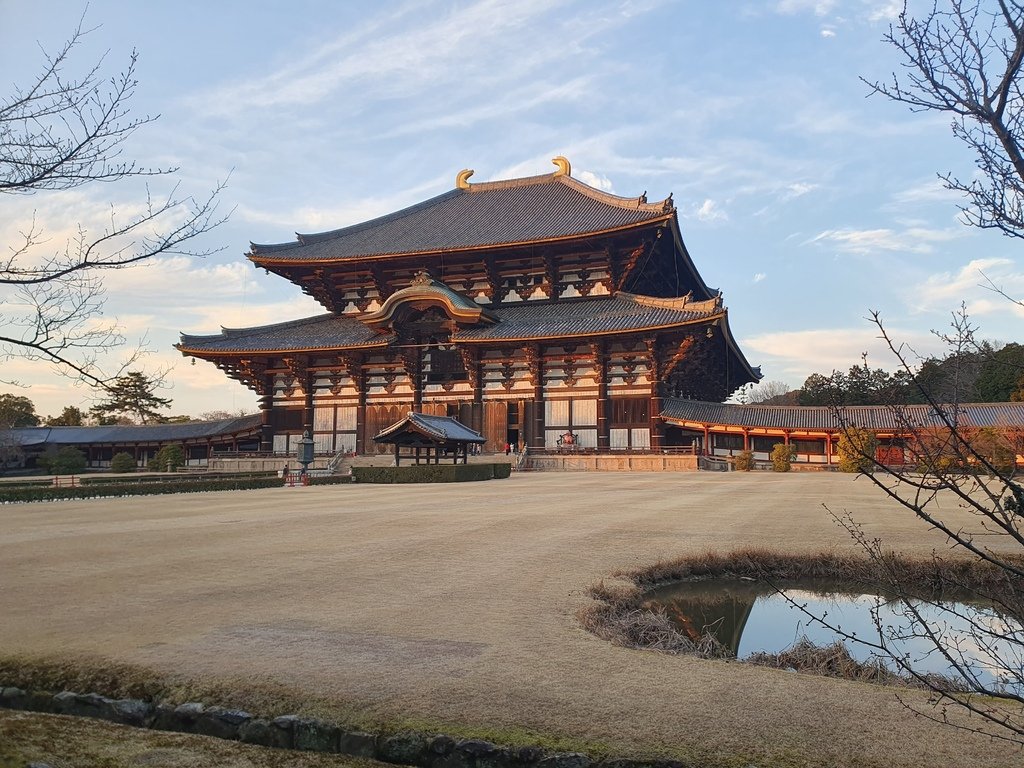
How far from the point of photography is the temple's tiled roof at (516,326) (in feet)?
108

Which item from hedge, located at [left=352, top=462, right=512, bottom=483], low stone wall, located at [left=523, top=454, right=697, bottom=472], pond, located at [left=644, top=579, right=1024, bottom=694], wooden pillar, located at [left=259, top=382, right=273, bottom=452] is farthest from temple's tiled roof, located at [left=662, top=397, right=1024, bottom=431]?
pond, located at [left=644, top=579, right=1024, bottom=694]

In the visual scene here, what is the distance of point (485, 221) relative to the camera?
43.8 meters

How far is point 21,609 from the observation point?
7.38 meters

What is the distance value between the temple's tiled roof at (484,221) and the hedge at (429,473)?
47.9 feet

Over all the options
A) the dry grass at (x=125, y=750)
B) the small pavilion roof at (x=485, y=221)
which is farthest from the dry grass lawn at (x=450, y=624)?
the small pavilion roof at (x=485, y=221)

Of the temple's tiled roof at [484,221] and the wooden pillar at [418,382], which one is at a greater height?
the temple's tiled roof at [484,221]

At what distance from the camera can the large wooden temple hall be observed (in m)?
35.1

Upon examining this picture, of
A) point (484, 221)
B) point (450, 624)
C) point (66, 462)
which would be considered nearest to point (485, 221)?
point (484, 221)

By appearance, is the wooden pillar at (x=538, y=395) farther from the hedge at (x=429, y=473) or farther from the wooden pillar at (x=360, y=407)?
the wooden pillar at (x=360, y=407)

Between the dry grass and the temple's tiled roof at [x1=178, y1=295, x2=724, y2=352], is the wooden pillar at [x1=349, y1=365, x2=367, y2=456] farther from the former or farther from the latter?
the dry grass

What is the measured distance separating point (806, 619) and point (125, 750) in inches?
301

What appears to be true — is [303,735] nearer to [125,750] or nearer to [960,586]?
[125,750]


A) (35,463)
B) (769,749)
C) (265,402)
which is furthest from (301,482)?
(35,463)

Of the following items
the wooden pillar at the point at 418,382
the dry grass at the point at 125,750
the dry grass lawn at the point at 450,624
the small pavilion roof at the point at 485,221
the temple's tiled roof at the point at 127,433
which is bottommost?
the dry grass at the point at 125,750
